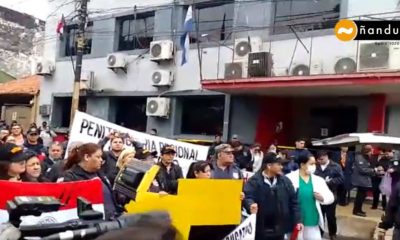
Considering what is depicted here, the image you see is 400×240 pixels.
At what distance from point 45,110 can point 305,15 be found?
11.5m

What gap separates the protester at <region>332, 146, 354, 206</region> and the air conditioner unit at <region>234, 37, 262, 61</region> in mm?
4002

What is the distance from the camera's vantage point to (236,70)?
595 inches

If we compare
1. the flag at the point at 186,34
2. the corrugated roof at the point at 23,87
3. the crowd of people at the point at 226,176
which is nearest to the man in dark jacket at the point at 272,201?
the crowd of people at the point at 226,176

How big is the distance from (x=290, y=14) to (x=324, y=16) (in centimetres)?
107

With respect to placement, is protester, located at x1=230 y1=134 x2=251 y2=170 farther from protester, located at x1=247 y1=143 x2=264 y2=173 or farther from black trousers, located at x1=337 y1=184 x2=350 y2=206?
black trousers, located at x1=337 y1=184 x2=350 y2=206

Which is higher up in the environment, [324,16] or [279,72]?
[324,16]

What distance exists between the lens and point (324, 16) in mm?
14562

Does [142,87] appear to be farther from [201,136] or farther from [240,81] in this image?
[240,81]

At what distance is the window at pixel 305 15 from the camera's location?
1443 centimetres

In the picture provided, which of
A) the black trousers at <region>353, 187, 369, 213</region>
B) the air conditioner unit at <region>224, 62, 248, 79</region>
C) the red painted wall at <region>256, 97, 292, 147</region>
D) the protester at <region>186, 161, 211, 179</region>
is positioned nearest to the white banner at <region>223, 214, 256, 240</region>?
the protester at <region>186, 161, 211, 179</region>

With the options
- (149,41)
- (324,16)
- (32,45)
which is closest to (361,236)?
(324,16)

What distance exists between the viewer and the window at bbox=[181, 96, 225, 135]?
55.7 feet

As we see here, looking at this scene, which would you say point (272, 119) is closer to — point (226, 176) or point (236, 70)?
point (236, 70)

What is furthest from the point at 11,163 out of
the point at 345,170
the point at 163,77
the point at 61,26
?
the point at 61,26
